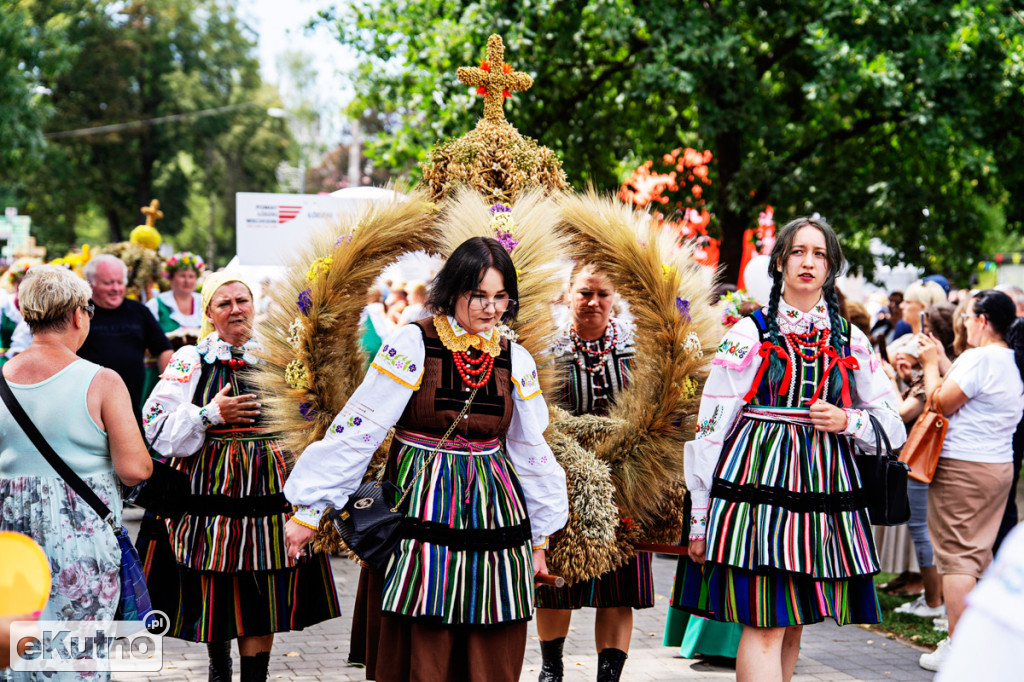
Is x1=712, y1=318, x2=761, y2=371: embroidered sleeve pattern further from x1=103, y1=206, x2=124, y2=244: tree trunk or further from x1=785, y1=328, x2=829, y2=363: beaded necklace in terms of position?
x1=103, y1=206, x2=124, y2=244: tree trunk

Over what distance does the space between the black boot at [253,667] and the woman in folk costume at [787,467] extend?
1.79 m

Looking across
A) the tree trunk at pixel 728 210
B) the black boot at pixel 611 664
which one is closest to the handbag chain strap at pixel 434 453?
the black boot at pixel 611 664

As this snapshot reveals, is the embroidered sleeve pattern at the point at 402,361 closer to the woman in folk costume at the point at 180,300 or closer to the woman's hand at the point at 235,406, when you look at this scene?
the woman's hand at the point at 235,406

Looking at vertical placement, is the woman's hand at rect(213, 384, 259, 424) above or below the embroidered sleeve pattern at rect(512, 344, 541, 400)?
below

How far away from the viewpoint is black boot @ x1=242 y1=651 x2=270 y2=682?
4.21 meters

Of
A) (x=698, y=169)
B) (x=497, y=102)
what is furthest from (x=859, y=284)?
(x=497, y=102)

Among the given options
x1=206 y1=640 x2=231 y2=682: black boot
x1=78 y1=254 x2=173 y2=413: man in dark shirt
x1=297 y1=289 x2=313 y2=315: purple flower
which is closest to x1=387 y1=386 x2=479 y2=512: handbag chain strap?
x1=297 y1=289 x2=313 y2=315: purple flower

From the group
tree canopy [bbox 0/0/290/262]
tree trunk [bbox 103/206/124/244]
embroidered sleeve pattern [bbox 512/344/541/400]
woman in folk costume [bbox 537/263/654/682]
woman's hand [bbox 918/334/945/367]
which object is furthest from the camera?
tree trunk [bbox 103/206/124/244]

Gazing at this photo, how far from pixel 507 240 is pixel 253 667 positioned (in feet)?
6.75

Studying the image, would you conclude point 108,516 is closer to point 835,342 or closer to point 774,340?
point 774,340

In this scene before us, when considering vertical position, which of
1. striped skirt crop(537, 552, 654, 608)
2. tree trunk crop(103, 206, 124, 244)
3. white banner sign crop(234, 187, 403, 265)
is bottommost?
striped skirt crop(537, 552, 654, 608)

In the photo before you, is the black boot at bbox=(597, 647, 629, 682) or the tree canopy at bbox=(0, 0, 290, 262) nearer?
the black boot at bbox=(597, 647, 629, 682)

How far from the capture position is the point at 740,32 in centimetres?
1138

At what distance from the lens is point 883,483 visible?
3.71 meters
